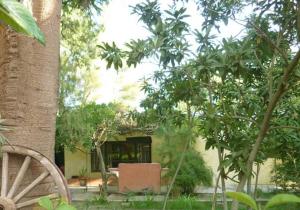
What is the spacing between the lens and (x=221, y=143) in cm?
323

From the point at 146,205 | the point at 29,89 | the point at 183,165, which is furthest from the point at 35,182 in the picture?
the point at 183,165

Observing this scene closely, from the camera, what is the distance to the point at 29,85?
321 centimetres

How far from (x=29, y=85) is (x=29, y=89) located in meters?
0.03

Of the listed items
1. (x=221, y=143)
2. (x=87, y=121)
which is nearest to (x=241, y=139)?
(x=221, y=143)

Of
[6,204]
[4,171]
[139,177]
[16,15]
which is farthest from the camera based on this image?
Result: [139,177]

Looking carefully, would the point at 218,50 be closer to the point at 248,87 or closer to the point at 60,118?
the point at 248,87

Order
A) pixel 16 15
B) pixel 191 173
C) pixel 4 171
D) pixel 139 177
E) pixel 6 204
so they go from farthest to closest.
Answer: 1. pixel 139 177
2. pixel 191 173
3. pixel 4 171
4. pixel 6 204
5. pixel 16 15

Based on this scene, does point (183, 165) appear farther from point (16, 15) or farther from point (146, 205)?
point (16, 15)

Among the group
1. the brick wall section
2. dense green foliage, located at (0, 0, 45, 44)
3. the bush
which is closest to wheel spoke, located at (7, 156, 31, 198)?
dense green foliage, located at (0, 0, 45, 44)

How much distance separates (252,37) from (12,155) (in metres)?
1.94

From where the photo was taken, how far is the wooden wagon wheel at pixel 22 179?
A: 3.12 m

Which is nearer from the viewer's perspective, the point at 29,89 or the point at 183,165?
the point at 29,89

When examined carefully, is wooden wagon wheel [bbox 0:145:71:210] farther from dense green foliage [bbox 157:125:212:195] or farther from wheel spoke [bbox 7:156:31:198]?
dense green foliage [bbox 157:125:212:195]

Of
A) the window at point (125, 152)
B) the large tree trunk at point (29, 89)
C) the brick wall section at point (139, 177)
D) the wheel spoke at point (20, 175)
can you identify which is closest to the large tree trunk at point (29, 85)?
the large tree trunk at point (29, 89)
